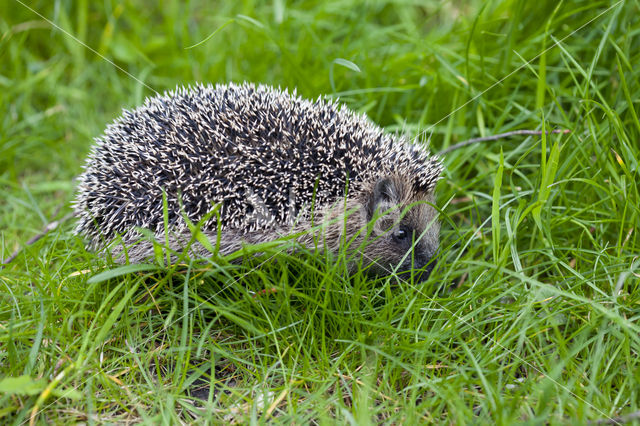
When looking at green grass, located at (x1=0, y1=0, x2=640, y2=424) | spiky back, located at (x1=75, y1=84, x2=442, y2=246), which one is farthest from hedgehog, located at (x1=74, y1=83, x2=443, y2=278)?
green grass, located at (x1=0, y1=0, x2=640, y2=424)

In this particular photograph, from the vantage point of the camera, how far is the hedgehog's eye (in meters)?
4.46

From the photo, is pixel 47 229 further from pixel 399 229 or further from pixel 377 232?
pixel 399 229

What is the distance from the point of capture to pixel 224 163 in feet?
13.3

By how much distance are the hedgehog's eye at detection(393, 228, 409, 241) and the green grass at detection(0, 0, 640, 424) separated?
475 millimetres

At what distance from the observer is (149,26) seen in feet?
24.7

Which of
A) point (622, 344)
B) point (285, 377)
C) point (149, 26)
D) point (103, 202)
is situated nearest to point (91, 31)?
point (149, 26)

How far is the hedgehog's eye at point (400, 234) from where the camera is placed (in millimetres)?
4457

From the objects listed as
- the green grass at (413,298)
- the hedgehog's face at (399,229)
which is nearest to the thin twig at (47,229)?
the green grass at (413,298)

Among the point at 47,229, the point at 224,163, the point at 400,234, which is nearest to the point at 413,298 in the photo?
the point at 400,234

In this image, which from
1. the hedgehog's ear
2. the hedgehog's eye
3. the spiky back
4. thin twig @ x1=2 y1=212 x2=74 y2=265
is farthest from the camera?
thin twig @ x1=2 y1=212 x2=74 y2=265

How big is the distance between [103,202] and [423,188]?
8.94 feet

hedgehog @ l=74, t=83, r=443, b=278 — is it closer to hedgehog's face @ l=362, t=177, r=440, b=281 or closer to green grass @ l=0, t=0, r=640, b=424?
hedgehog's face @ l=362, t=177, r=440, b=281

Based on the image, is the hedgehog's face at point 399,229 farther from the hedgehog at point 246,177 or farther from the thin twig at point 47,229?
the thin twig at point 47,229

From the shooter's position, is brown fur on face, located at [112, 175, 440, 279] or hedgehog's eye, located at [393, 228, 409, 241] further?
hedgehog's eye, located at [393, 228, 409, 241]
